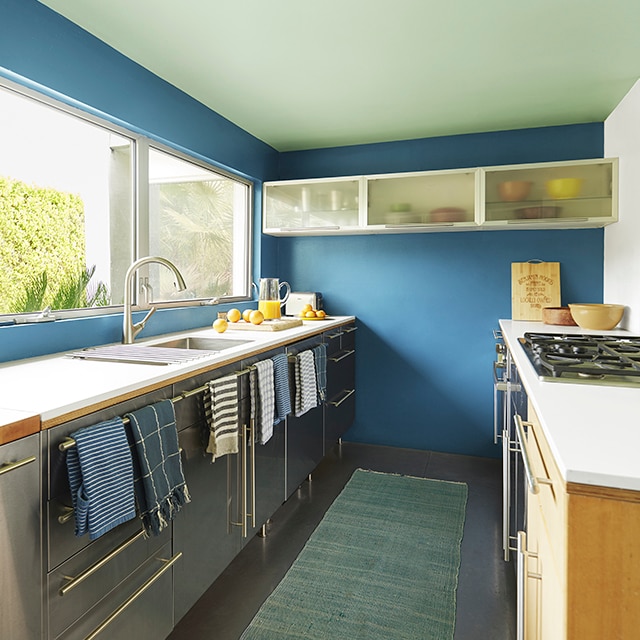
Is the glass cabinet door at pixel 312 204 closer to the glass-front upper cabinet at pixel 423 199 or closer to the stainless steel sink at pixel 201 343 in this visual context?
the glass-front upper cabinet at pixel 423 199

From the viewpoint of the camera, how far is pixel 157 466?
136 centimetres

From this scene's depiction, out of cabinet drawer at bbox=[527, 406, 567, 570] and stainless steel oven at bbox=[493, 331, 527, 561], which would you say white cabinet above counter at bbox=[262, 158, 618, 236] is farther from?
cabinet drawer at bbox=[527, 406, 567, 570]

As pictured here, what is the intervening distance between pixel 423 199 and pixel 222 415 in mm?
2175

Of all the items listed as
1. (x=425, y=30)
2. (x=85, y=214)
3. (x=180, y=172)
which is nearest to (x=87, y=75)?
(x=85, y=214)

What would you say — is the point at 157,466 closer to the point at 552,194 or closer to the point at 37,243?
the point at 37,243

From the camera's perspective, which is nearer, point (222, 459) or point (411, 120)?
point (222, 459)

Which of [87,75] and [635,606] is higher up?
[87,75]

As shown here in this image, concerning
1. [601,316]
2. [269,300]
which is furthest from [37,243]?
[601,316]

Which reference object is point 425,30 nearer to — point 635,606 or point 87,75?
point 87,75

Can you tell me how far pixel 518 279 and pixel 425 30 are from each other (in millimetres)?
1852

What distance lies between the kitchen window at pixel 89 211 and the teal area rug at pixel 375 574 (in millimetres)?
1504

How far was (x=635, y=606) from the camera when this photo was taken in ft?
2.38

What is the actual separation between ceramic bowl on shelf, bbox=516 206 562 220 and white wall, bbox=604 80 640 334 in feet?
1.15

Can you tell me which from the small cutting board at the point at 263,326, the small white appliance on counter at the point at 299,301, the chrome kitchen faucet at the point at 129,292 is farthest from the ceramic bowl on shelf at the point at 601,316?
the chrome kitchen faucet at the point at 129,292
